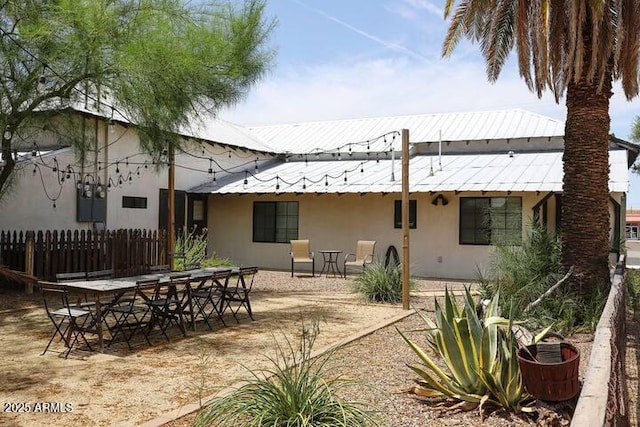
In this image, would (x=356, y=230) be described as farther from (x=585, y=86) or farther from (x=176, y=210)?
(x=585, y=86)

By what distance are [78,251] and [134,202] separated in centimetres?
324

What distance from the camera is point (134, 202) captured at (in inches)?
585

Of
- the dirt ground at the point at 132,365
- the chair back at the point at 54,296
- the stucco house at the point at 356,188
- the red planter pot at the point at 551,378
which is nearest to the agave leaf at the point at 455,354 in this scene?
the red planter pot at the point at 551,378

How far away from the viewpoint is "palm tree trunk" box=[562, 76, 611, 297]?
8.25 metres

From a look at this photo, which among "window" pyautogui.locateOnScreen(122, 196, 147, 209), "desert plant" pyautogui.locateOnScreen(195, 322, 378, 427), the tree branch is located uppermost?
"window" pyautogui.locateOnScreen(122, 196, 147, 209)

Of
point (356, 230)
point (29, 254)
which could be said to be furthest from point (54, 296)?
point (356, 230)

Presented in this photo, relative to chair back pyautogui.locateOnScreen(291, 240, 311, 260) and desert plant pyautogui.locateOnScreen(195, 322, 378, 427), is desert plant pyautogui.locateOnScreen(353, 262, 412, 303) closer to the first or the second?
chair back pyautogui.locateOnScreen(291, 240, 311, 260)

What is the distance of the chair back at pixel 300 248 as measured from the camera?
15586 millimetres

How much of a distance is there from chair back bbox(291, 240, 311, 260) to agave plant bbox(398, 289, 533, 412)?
10737 mm

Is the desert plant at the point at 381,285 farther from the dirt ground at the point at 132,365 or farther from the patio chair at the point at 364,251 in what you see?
the patio chair at the point at 364,251

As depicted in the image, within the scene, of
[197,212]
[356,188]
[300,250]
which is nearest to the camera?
[356,188]

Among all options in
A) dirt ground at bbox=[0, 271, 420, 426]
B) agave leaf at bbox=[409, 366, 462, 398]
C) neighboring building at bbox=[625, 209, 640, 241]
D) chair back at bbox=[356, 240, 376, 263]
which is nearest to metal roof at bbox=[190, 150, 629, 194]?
chair back at bbox=[356, 240, 376, 263]

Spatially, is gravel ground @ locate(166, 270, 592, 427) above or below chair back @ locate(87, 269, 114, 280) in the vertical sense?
below

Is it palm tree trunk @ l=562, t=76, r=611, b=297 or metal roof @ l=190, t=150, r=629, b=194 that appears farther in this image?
metal roof @ l=190, t=150, r=629, b=194
